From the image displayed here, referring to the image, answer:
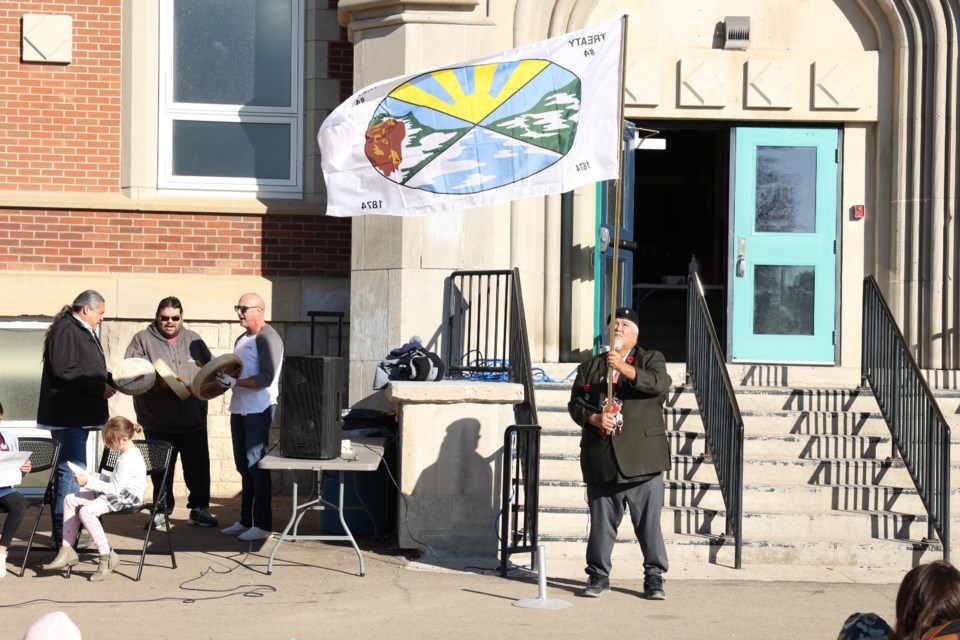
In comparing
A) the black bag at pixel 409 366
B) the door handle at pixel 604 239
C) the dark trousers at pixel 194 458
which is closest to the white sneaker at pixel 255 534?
the dark trousers at pixel 194 458

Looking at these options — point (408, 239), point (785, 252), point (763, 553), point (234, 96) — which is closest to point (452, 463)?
point (763, 553)

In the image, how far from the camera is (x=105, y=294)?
434 inches

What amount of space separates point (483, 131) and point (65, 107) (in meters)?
4.94

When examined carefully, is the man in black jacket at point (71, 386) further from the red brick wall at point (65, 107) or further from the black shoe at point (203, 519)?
the red brick wall at point (65, 107)

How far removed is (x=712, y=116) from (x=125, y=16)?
5.30 metres

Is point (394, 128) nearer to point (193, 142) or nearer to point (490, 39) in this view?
point (490, 39)

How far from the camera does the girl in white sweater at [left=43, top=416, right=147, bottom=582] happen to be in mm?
7688

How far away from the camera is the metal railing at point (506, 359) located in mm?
7922

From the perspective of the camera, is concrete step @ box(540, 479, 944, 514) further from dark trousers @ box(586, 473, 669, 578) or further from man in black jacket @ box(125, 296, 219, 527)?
man in black jacket @ box(125, 296, 219, 527)

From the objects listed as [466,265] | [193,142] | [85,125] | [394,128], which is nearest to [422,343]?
[466,265]

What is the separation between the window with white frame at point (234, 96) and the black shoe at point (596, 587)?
538 centimetres

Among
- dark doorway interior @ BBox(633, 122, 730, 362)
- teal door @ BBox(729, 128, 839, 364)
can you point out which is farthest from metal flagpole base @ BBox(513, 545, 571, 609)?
dark doorway interior @ BBox(633, 122, 730, 362)

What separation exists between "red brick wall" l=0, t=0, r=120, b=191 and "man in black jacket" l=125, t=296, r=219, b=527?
2392mm

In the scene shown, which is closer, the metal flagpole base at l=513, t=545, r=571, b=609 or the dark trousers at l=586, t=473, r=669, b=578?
the metal flagpole base at l=513, t=545, r=571, b=609
